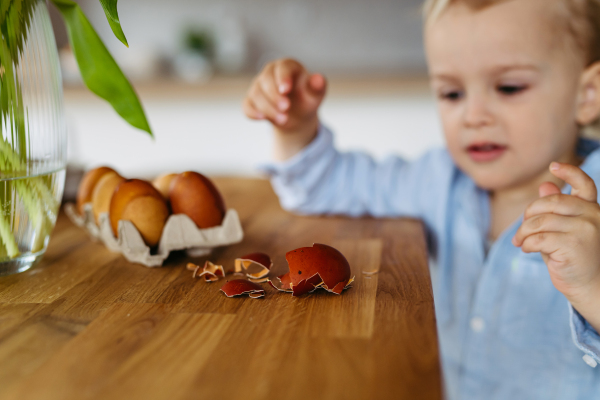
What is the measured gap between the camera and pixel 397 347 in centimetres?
38

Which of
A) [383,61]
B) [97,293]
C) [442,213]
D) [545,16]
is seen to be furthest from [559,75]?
[383,61]

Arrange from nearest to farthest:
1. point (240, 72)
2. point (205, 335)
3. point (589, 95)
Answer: point (205, 335) < point (589, 95) < point (240, 72)

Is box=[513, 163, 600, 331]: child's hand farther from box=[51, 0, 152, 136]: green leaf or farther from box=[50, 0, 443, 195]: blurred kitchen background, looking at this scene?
box=[50, 0, 443, 195]: blurred kitchen background

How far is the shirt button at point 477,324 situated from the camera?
0.87 metres

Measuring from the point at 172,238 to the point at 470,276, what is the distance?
59 centimetres

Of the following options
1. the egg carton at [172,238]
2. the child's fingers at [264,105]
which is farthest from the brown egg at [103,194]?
the child's fingers at [264,105]

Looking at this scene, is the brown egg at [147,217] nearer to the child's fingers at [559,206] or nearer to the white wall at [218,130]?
the child's fingers at [559,206]

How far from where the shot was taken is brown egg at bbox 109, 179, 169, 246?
1.98ft

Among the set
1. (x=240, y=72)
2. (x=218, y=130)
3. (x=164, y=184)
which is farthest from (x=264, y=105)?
(x=218, y=130)

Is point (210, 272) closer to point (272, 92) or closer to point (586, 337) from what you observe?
point (272, 92)

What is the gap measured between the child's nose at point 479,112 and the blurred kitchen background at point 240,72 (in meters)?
1.81

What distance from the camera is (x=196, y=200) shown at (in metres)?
0.63

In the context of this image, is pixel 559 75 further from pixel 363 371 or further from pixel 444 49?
pixel 363 371

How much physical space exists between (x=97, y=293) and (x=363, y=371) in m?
0.30
